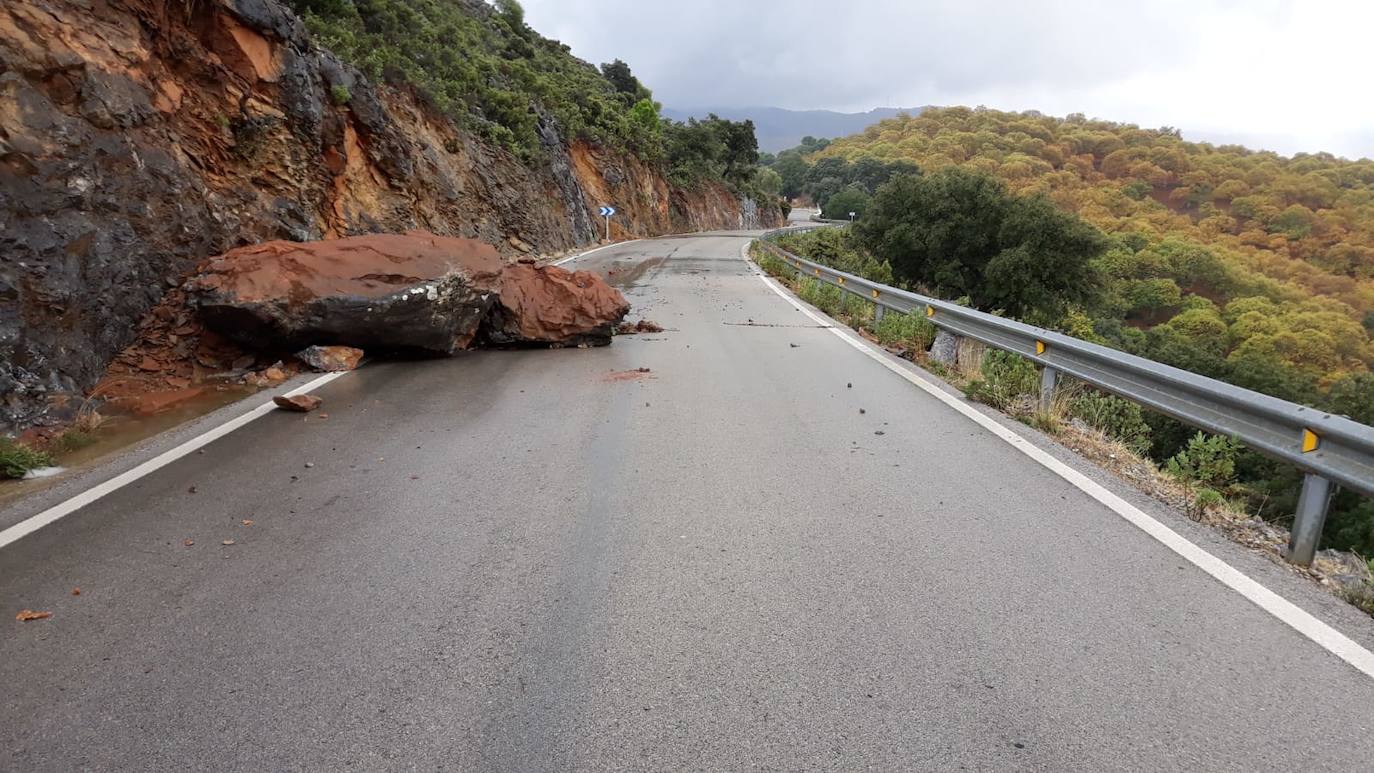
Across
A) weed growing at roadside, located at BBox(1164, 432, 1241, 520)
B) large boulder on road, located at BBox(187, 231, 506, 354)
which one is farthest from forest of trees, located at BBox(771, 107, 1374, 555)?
large boulder on road, located at BBox(187, 231, 506, 354)

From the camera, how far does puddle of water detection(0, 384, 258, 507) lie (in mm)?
4660

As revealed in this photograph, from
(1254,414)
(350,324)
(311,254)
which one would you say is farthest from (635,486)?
(311,254)

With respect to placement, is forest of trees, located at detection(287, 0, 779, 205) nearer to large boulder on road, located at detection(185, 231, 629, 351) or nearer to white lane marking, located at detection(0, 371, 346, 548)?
large boulder on road, located at detection(185, 231, 629, 351)

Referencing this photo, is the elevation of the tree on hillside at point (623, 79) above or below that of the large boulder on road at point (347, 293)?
above

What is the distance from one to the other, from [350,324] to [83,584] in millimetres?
4920

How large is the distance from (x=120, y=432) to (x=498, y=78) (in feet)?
91.6

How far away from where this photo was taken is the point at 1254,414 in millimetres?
4418

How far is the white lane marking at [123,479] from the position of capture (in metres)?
3.98

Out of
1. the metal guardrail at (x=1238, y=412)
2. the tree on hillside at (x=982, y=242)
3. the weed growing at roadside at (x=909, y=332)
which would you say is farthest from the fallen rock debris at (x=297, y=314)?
the tree on hillside at (x=982, y=242)

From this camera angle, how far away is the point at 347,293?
7.75 m

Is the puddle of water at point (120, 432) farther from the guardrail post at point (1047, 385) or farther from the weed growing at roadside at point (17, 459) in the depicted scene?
the guardrail post at point (1047, 385)

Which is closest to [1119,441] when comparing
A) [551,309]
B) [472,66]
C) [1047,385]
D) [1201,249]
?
[1047,385]

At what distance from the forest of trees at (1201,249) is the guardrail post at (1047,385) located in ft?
5.42

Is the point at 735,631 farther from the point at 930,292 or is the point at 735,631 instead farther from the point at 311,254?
the point at 930,292
